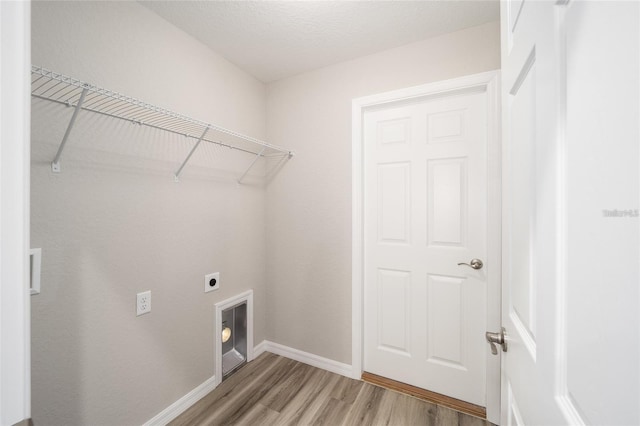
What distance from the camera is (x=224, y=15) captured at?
1.58 meters

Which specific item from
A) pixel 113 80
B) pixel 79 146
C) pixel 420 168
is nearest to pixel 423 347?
pixel 420 168

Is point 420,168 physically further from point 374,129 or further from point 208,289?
point 208,289

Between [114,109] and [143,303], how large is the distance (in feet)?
3.61

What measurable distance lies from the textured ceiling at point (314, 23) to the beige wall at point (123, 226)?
156 mm

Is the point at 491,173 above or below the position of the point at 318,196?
above

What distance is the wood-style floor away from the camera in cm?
162

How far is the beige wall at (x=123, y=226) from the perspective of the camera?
1.16m

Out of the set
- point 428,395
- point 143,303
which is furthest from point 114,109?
point 428,395

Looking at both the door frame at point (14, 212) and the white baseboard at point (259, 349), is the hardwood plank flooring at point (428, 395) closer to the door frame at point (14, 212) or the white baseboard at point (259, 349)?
the white baseboard at point (259, 349)

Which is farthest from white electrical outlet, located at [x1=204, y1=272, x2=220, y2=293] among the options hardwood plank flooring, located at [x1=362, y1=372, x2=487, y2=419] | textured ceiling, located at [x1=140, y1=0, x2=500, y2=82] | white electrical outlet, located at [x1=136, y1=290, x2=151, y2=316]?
textured ceiling, located at [x1=140, y1=0, x2=500, y2=82]

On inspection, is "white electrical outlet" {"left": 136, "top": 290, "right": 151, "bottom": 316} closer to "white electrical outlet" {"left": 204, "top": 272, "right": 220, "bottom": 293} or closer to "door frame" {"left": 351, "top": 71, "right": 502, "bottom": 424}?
"white electrical outlet" {"left": 204, "top": 272, "right": 220, "bottom": 293}

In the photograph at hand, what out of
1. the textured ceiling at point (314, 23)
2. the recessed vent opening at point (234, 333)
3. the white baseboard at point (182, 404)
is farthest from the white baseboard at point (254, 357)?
the textured ceiling at point (314, 23)

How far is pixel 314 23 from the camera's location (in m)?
1.66

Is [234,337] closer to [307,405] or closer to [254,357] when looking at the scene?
[254,357]
